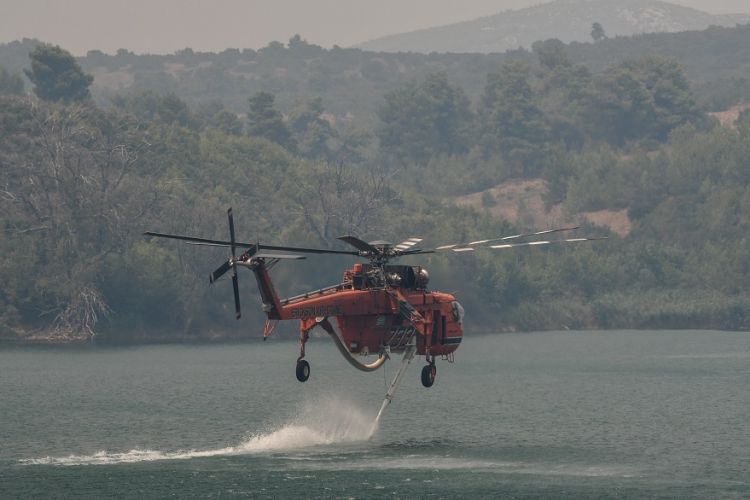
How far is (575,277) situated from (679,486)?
115 m

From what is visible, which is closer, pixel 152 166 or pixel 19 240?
pixel 19 240

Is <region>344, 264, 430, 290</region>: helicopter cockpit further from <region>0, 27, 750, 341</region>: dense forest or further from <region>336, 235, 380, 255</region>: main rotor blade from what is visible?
<region>0, 27, 750, 341</region>: dense forest

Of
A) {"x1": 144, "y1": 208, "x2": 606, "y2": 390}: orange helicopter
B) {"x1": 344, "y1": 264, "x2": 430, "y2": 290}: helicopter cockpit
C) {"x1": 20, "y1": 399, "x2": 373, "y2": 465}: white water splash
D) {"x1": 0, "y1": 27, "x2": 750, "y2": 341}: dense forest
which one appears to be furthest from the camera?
{"x1": 0, "y1": 27, "x2": 750, "y2": 341}: dense forest

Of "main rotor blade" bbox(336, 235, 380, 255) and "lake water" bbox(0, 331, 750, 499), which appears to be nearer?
"main rotor blade" bbox(336, 235, 380, 255)

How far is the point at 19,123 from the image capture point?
571 ft

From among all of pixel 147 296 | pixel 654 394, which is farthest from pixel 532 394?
pixel 147 296

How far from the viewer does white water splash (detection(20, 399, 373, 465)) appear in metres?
76.1

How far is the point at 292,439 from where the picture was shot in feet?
272

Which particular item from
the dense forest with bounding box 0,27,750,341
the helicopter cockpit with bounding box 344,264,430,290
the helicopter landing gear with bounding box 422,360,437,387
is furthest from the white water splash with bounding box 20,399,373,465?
the dense forest with bounding box 0,27,750,341

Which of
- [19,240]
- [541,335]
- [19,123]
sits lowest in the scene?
[541,335]

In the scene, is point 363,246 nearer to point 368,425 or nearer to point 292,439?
point 292,439

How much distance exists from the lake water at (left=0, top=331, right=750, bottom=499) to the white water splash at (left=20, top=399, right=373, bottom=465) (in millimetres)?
181

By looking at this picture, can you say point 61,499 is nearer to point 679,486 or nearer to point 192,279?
point 679,486

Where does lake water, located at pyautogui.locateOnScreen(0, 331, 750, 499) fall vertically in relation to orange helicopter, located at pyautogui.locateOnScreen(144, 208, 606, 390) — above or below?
below
